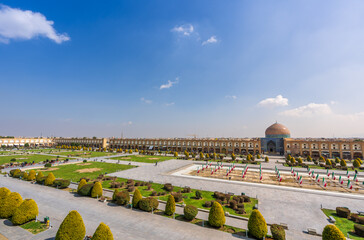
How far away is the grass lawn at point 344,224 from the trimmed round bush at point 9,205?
1100 inches

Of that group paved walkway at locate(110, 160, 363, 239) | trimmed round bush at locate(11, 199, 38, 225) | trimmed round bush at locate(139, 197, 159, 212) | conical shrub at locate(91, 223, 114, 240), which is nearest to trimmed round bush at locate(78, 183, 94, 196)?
trimmed round bush at locate(11, 199, 38, 225)

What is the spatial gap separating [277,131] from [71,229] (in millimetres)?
80843

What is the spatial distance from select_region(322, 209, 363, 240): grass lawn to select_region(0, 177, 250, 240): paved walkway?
30.0 feet

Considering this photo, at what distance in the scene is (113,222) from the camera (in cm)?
1470

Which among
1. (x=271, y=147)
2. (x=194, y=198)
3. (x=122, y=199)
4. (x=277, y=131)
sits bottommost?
(x=194, y=198)

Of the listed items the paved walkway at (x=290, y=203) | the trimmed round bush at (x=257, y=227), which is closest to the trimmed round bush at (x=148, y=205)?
the trimmed round bush at (x=257, y=227)

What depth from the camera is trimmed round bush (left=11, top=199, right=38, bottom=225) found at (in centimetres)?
1399

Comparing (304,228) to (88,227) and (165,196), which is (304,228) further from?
(88,227)

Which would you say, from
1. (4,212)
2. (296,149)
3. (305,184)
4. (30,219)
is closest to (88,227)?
(30,219)

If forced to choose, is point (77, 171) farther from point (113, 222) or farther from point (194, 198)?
point (194, 198)

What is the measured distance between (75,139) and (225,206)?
12658 cm

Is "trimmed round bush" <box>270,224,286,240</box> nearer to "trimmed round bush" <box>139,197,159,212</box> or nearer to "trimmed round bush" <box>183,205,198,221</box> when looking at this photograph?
"trimmed round bush" <box>183,205,198,221</box>

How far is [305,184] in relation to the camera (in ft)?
91.8

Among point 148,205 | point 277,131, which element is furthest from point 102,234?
point 277,131
